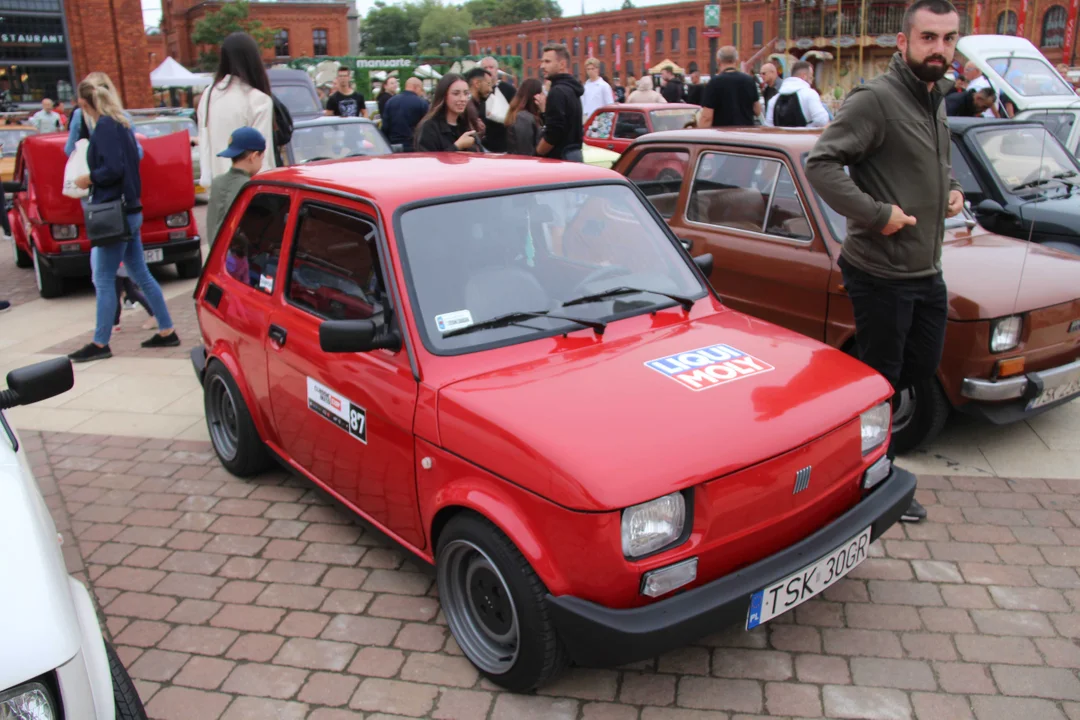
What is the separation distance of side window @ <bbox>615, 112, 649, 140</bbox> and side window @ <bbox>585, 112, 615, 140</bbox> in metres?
0.19

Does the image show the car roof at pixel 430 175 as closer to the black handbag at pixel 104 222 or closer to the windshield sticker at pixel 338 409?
the windshield sticker at pixel 338 409

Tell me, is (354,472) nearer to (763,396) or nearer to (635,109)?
(763,396)

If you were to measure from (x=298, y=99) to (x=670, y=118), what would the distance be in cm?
632

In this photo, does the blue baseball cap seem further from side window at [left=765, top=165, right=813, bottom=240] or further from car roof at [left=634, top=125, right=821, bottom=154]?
side window at [left=765, top=165, right=813, bottom=240]

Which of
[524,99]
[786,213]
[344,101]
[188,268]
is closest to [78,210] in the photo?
[188,268]

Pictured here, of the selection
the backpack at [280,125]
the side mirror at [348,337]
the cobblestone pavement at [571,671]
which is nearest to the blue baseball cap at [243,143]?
the backpack at [280,125]

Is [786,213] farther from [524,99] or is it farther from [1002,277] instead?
[524,99]

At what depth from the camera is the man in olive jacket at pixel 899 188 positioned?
11.8ft

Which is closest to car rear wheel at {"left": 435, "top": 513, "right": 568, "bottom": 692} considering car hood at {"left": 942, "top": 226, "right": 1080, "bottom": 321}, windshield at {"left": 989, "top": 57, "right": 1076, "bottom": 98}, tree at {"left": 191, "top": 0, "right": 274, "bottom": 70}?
car hood at {"left": 942, "top": 226, "right": 1080, "bottom": 321}

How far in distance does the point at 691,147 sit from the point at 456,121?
7.69ft

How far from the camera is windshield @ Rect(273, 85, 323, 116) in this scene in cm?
1480

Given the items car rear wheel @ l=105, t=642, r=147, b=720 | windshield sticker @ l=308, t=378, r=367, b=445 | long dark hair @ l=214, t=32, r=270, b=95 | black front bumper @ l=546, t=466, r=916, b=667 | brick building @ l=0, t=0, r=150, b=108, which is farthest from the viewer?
brick building @ l=0, t=0, r=150, b=108

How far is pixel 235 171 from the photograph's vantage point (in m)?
5.63

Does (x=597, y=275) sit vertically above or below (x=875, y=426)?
above
